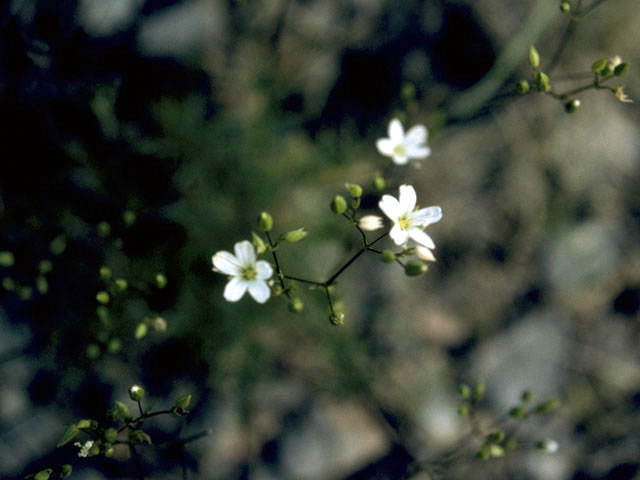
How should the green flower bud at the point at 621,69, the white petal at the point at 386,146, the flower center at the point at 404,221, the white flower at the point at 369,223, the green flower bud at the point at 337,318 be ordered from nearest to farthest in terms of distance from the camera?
1. the green flower bud at the point at 337,318
2. the white flower at the point at 369,223
3. the flower center at the point at 404,221
4. the green flower bud at the point at 621,69
5. the white petal at the point at 386,146

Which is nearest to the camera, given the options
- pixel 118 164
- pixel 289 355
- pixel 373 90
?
pixel 118 164

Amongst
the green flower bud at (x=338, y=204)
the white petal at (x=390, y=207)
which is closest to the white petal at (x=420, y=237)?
the white petal at (x=390, y=207)

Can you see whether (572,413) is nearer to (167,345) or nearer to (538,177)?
(538,177)

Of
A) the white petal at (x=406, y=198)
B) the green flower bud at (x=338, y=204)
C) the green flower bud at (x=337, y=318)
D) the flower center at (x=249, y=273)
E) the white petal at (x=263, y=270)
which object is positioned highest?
the white petal at (x=406, y=198)

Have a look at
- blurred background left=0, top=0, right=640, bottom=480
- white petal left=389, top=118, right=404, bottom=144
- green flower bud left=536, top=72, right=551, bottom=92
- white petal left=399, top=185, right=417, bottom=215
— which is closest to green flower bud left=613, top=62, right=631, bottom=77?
green flower bud left=536, top=72, right=551, bottom=92

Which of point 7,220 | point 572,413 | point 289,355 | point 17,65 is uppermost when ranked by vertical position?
point 17,65

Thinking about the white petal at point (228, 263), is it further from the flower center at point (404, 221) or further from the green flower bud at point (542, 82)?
the green flower bud at point (542, 82)

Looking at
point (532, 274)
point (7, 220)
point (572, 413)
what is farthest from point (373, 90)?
point (572, 413)
